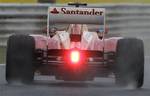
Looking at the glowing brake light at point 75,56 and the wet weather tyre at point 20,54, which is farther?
the wet weather tyre at point 20,54

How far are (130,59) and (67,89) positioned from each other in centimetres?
110

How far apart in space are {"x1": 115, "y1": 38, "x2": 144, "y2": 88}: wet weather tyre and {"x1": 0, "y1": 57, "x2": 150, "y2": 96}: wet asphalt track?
0.25 metres

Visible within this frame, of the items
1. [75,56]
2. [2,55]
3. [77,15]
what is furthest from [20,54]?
[2,55]

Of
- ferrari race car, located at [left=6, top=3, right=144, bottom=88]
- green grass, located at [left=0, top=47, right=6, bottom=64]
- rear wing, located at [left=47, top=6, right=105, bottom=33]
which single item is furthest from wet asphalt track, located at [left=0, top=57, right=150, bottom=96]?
green grass, located at [left=0, top=47, right=6, bottom=64]

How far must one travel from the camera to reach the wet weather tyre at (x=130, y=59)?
1158cm

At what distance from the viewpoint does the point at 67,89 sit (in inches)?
446

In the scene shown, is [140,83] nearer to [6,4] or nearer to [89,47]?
[89,47]

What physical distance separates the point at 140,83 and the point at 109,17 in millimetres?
8006

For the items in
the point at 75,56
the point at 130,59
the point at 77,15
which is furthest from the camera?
the point at 77,15

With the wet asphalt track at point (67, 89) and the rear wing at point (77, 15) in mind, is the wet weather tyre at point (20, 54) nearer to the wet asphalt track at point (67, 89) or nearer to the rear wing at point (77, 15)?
the wet asphalt track at point (67, 89)

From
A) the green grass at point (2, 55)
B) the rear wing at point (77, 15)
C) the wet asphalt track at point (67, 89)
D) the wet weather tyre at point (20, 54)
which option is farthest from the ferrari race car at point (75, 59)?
the green grass at point (2, 55)

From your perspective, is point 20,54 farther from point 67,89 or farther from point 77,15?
point 77,15

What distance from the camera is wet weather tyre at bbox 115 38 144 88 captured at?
11578mm

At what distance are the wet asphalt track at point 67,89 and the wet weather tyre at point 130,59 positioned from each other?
0.25m
